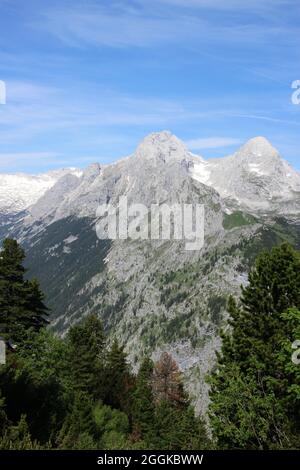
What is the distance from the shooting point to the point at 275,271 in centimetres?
Answer: 3584

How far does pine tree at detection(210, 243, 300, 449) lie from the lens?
92.2ft

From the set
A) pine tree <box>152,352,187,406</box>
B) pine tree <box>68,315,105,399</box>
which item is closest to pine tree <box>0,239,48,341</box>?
pine tree <box>68,315,105,399</box>

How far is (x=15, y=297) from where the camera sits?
4850 cm

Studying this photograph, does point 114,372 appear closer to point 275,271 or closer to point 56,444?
point 275,271

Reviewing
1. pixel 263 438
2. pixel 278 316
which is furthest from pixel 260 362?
pixel 263 438

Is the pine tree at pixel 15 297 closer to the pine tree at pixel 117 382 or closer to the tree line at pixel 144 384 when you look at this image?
the tree line at pixel 144 384

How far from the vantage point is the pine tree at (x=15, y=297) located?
156ft

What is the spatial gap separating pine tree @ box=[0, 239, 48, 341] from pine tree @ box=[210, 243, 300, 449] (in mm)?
21733

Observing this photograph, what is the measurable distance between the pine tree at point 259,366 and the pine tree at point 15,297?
21733 millimetres

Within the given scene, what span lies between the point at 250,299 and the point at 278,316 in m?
2.88

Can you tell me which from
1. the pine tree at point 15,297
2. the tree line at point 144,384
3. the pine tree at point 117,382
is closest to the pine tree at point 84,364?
the tree line at point 144,384
